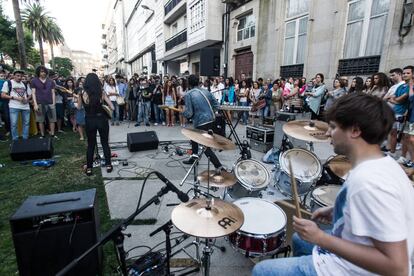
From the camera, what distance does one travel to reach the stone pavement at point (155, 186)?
9.55 feet

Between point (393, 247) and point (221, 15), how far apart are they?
19.2 m

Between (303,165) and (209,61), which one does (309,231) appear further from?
(209,61)

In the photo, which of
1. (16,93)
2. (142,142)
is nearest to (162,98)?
(142,142)

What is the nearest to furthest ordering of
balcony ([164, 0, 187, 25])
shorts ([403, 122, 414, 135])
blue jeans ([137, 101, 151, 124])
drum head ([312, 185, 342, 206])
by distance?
1. drum head ([312, 185, 342, 206])
2. shorts ([403, 122, 414, 135])
3. blue jeans ([137, 101, 151, 124])
4. balcony ([164, 0, 187, 25])

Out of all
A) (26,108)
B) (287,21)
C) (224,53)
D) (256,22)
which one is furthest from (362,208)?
(224,53)

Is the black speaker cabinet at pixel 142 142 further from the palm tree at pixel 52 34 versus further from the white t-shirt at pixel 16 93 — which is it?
the palm tree at pixel 52 34

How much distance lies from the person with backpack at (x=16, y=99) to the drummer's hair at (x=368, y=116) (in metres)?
8.18

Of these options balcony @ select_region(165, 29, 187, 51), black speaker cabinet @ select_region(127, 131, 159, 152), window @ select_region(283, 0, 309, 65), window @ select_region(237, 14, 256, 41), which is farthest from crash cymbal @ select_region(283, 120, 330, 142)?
balcony @ select_region(165, 29, 187, 51)

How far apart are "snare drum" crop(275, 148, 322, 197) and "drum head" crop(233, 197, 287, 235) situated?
1.22 metres

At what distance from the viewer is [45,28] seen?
133 ft

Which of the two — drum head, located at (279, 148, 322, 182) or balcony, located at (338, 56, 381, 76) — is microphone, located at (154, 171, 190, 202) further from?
balcony, located at (338, 56, 381, 76)

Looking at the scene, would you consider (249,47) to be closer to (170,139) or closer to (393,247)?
(170,139)

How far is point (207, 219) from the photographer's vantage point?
198 centimetres

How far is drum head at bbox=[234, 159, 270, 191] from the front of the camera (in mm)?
3547
